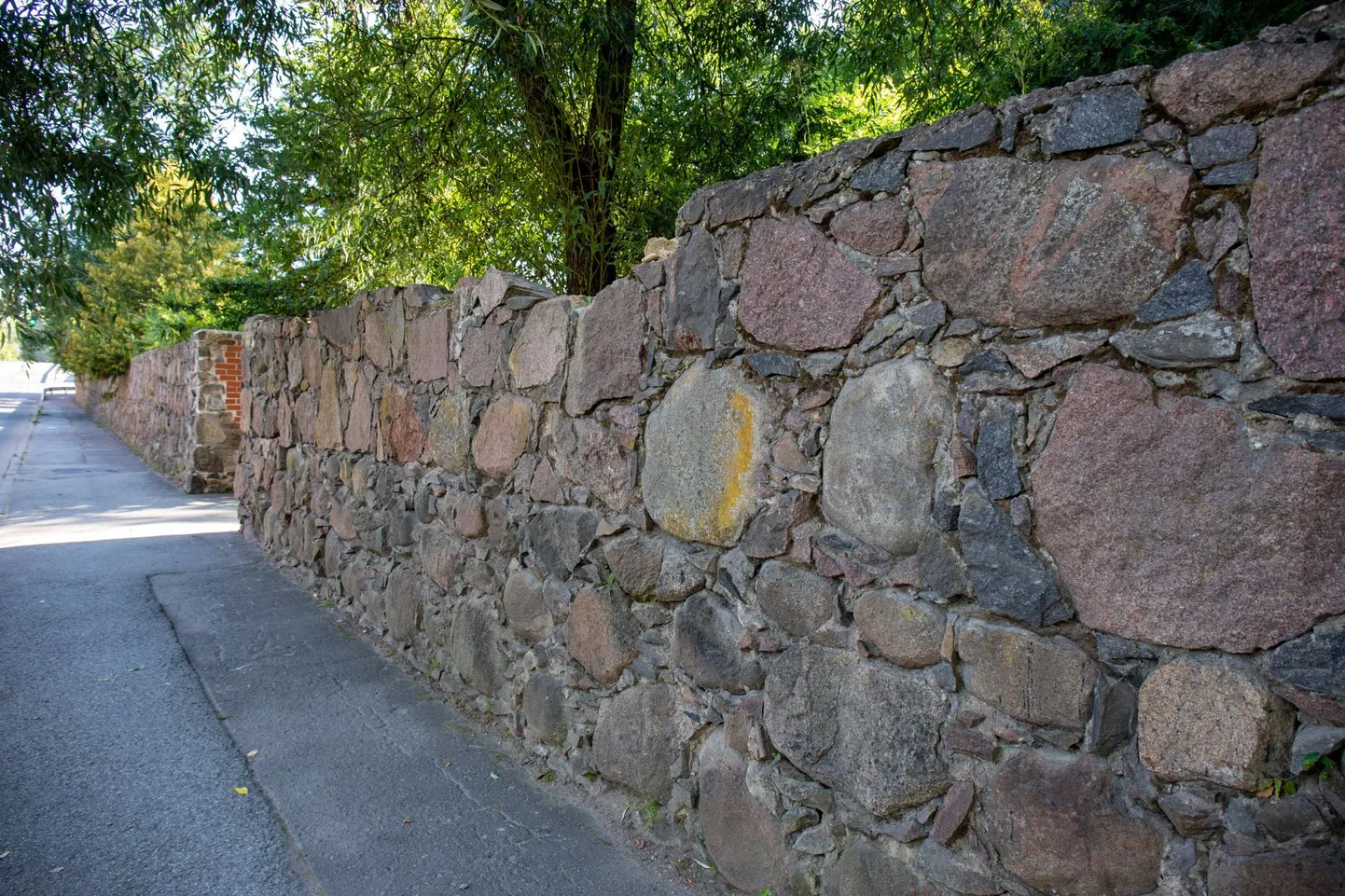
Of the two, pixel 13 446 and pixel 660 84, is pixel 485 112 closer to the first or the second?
pixel 660 84

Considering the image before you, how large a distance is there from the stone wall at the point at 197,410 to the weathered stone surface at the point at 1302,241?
31.8 feet

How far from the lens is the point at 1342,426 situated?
1482 mm

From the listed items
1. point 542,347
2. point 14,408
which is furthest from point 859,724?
point 14,408

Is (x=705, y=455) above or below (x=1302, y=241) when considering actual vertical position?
below

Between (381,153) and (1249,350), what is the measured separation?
17.5 ft

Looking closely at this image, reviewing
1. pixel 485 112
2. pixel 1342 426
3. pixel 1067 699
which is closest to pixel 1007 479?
pixel 1067 699

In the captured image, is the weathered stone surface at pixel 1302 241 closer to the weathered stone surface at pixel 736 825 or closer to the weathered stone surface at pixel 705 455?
the weathered stone surface at pixel 705 455

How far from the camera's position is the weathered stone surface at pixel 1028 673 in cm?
180

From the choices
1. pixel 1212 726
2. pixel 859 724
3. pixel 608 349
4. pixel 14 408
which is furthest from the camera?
pixel 14 408

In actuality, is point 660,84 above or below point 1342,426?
above

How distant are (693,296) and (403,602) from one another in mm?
2728

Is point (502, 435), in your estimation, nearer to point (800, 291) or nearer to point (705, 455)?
point (705, 455)

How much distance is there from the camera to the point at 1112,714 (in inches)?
69.0

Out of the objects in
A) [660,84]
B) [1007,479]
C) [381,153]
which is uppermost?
[660,84]
